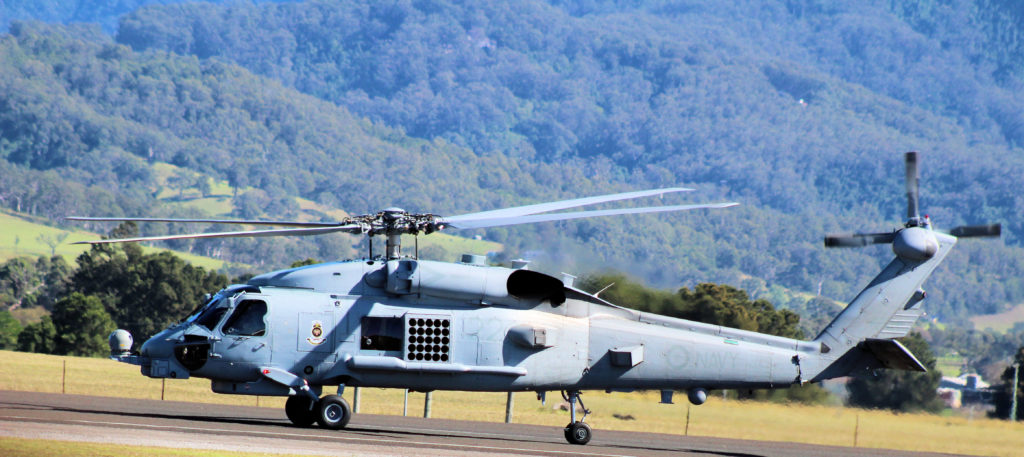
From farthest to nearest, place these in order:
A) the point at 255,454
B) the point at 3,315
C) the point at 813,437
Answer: the point at 3,315
the point at 813,437
the point at 255,454

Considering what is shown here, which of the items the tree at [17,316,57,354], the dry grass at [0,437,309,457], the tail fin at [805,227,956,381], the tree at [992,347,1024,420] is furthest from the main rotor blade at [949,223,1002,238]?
the tree at [17,316,57,354]

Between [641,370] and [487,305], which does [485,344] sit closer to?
[487,305]

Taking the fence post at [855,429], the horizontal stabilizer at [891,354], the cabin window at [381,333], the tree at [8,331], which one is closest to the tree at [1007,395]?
the fence post at [855,429]

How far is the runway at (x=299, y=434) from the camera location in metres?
22.4

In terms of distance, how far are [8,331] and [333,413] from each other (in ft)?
256

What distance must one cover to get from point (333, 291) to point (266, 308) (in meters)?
1.38

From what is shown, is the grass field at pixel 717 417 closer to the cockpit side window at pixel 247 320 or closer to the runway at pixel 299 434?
the runway at pixel 299 434

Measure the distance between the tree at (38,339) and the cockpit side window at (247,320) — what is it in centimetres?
5635

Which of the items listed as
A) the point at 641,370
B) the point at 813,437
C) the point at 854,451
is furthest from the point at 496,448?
the point at 813,437

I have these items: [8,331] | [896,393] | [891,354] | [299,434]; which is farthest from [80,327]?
[891,354]

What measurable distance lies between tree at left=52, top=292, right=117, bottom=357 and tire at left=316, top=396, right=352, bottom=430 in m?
56.6

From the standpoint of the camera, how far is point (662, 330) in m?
27.5

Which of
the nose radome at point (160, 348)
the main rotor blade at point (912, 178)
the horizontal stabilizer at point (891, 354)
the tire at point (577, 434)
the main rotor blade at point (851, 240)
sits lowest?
the tire at point (577, 434)

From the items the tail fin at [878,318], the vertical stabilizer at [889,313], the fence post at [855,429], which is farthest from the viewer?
the fence post at [855,429]
